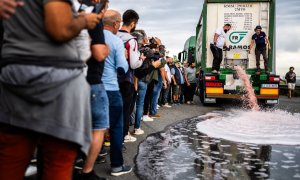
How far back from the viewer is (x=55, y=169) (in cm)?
209

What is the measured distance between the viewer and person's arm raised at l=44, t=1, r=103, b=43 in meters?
1.97

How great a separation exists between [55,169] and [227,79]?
452 inches

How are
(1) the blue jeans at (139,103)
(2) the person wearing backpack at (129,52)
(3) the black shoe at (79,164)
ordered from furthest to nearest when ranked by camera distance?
(1) the blue jeans at (139,103) → (2) the person wearing backpack at (129,52) → (3) the black shoe at (79,164)

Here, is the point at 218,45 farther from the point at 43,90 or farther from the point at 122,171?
the point at 43,90

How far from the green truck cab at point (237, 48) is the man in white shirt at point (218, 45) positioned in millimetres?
280

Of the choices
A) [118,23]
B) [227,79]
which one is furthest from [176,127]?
[227,79]

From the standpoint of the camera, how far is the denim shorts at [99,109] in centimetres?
336

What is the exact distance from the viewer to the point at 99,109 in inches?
133

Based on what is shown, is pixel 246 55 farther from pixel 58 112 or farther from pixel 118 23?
pixel 58 112

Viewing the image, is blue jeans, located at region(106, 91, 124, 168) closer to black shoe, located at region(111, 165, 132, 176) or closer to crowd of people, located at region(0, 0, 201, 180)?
black shoe, located at region(111, 165, 132, 176)

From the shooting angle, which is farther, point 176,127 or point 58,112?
point 176,127

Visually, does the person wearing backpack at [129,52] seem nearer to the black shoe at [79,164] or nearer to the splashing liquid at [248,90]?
the black shoe at [79,164]

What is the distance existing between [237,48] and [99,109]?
35.3 feet

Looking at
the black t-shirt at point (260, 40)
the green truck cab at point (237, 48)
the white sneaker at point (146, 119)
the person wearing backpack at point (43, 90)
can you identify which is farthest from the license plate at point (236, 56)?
the person wearing backpack at point (43, 90)
